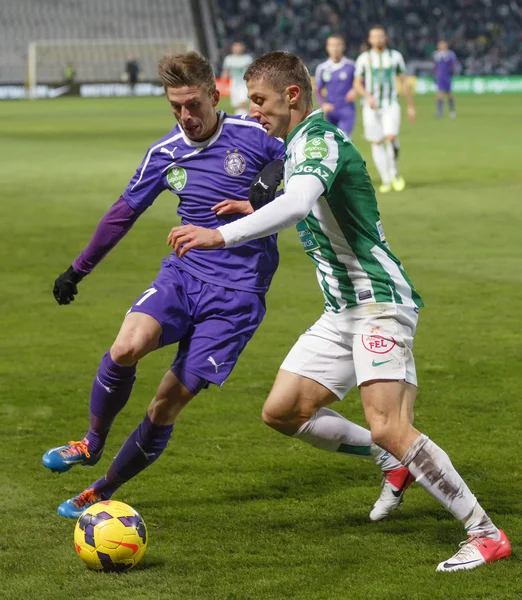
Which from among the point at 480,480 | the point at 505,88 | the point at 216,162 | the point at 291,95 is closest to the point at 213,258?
the point at 216,162

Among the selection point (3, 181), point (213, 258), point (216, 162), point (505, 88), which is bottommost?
point (505, 88)

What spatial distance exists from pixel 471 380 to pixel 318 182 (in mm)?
3581

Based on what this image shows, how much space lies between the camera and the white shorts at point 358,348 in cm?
433

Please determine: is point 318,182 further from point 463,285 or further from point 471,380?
point 463,285

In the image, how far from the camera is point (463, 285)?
10.3 metres

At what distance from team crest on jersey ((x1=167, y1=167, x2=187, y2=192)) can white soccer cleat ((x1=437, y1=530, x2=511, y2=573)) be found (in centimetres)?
207

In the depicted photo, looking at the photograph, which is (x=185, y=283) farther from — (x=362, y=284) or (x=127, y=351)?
(x=362, y=284)

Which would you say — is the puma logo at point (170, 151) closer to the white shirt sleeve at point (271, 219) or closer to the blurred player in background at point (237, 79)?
the white shirt sleeve at point (271, 219)

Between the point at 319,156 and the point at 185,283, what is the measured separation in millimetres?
1260

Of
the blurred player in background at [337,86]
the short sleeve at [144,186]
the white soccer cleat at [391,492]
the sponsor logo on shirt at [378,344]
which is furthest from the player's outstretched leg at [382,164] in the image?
the sponsor logo on shirt at [378,344]

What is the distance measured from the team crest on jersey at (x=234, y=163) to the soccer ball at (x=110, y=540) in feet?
5.48

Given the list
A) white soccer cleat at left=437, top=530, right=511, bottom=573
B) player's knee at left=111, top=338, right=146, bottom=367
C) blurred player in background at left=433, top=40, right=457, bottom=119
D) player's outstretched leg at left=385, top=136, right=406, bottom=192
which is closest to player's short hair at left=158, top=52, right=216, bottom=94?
player's knee at left=111, top=338, right=146, bottom=367

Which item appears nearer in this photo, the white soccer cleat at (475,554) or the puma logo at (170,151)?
the white soccer cleat at (475,554)

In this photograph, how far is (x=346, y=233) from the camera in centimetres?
438
